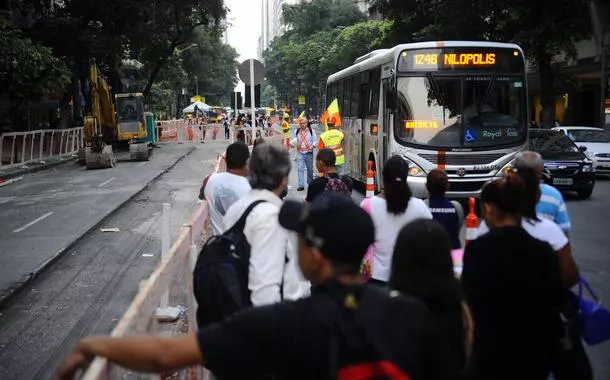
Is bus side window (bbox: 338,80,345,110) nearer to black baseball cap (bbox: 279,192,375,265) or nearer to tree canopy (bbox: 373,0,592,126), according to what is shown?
tree canopy (bbox: 373,0,592,126)

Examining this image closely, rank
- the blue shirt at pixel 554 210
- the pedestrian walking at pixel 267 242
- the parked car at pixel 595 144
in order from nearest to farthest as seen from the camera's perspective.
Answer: the pedestrian walking at pixel 267 242
the blue shirt at pixel 554 210
the parked car at pixel 595 144

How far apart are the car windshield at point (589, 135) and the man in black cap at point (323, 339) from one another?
20266 millimetres

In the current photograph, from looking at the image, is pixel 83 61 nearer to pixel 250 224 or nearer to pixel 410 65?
pixel 410 65

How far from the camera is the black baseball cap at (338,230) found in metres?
2.14

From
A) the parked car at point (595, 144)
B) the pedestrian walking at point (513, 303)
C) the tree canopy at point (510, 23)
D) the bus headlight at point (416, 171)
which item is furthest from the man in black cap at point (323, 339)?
the tree canopy at point (510, 23)

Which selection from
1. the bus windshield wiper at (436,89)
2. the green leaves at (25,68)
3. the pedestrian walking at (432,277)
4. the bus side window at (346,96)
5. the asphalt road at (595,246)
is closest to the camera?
the pedestrian walking at (432,277)

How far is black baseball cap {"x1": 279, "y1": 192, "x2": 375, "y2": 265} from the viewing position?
2139mm

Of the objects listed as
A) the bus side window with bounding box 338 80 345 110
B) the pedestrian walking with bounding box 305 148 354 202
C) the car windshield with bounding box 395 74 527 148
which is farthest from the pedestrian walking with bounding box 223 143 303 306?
the bus side window with bounding box 338 80 345 110

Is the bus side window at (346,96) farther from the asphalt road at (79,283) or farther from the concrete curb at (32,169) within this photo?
the concrete curb at (32,169)

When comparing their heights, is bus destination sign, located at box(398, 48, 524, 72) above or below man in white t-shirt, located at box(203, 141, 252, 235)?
above

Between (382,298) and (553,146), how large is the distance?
16172 mm

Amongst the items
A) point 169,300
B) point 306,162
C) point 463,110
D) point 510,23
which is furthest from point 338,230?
point 510,23

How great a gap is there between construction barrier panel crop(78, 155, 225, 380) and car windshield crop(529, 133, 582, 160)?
38.1 feet

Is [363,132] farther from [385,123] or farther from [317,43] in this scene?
[317,43]
